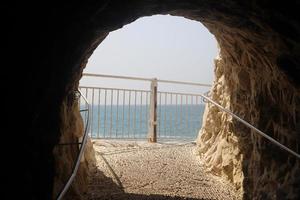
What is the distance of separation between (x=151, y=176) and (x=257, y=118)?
6.20 feet

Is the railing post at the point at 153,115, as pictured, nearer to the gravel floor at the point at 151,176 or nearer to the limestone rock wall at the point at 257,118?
the gravel floor at the point at 151,176

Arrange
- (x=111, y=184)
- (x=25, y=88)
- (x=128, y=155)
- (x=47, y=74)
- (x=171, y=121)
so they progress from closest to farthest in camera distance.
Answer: (x=25, y=88) → (x=47, y=74) → (x=111, y=184) → (x=128, y=155) → (x=171, y=121)

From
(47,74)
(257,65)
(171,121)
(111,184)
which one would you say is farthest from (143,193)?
(171,121)

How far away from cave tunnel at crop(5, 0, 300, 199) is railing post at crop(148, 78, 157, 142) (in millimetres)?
2625

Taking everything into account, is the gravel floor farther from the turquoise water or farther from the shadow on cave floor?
the turquoise water

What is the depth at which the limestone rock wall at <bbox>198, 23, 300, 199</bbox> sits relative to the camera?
3.20 meters

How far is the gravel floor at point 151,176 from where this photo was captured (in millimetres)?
4301

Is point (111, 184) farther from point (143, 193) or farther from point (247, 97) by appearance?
point (247, 97)

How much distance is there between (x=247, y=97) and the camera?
14.1ft

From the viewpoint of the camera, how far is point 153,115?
7.39 meters

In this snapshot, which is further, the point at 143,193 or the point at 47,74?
the point at 143,193

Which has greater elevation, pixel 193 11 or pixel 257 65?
pixel 193 11

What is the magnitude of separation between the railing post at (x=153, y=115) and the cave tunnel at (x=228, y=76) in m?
2.63

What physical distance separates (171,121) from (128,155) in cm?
287
